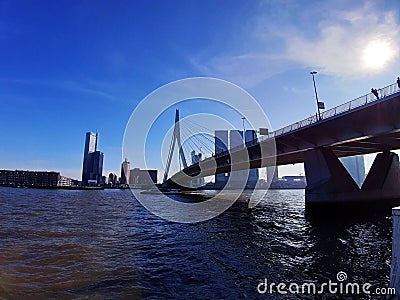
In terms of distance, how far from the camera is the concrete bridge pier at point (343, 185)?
29.0 m

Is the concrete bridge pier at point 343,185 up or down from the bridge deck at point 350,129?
down

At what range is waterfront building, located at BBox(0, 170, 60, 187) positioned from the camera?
164m

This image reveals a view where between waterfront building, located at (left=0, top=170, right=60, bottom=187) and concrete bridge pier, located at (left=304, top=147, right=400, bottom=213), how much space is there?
169584 mm

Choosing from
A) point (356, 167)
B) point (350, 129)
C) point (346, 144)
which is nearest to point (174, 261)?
point (350, 129)

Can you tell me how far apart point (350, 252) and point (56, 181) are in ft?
593

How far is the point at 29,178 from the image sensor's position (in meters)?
166

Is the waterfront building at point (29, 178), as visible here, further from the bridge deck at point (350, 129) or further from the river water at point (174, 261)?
the river water at point (174, 261)

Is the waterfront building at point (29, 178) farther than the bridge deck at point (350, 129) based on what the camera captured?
Yes

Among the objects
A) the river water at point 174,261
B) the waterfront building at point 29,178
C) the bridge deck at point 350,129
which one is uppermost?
the bridge deck at point 350,129

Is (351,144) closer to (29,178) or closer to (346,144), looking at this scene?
(346,144)

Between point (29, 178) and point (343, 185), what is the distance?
185279mm

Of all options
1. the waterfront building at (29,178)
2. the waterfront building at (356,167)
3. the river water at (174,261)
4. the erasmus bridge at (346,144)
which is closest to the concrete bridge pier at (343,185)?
the erasmus bridge at (346,144)

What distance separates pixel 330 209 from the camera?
93.3 feet

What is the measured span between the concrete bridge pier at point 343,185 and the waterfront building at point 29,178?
556 ft
